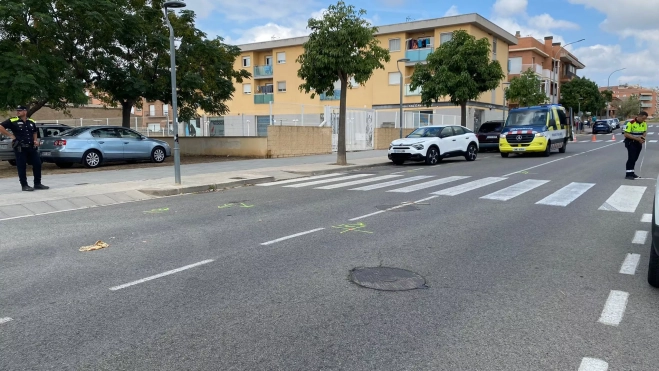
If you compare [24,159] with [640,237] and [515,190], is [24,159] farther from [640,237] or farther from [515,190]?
[640,237]

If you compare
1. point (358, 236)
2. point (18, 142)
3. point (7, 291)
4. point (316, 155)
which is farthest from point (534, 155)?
point (7, 291)

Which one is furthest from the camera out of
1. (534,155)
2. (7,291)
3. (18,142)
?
(534,155)

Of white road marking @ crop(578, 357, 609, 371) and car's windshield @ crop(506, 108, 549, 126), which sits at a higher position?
car's windshield @ crop(506, 108, 549, 126)

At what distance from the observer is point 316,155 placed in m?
24.9

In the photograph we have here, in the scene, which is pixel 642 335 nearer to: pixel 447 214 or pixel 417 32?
pixel 447 214

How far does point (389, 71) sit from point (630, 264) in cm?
3841

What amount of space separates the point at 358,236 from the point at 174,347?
3.85 meters

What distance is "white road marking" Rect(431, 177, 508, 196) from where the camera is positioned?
11.3 meters

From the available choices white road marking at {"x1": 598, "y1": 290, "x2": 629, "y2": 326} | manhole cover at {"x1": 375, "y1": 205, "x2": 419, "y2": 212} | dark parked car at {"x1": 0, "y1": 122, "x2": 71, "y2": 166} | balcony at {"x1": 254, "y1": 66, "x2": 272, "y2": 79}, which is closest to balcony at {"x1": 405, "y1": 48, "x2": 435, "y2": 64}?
balcony at {"x1": 254, "y1": 66, "x2": 272, "y2": 79}

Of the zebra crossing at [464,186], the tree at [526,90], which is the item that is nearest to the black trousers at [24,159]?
the zebra crossing at [464,186]

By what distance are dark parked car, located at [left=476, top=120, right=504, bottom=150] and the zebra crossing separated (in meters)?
13.6

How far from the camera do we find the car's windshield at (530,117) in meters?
22.6

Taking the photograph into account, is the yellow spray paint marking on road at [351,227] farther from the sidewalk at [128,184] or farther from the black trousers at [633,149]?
the black trousers at [633,149]

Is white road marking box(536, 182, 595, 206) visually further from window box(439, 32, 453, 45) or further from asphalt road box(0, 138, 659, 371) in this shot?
window box(439, 32, 453, 45)
